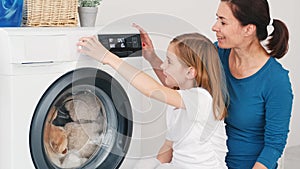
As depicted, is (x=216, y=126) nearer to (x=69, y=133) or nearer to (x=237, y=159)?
(x=237, y=159)

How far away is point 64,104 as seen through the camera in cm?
185

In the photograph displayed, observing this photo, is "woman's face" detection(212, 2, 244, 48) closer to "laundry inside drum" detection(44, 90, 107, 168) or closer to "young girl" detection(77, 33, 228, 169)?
"young girl" detection(77, 33, 228, 169)

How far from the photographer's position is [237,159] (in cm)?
206

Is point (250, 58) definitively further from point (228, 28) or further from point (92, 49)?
point (92, 49)

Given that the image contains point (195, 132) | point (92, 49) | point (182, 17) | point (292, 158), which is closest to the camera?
point (92, 49)

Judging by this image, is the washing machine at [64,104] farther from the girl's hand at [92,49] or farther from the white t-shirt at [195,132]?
the white t-shirt at [195,132]

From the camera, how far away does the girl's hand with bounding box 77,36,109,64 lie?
5.78 feet

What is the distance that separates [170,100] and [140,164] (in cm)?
36

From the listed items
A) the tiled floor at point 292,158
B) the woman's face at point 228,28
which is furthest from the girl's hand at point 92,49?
the tiled floor at point 292,158

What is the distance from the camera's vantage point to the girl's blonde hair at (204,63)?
183cm

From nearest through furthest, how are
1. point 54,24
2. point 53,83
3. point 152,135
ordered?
point 53,83 < point 54,24 < point 152,135

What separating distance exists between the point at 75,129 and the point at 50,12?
427 millimetres

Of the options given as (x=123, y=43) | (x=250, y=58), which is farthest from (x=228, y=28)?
(x=123, y=43)

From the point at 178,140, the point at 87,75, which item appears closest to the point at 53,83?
the point at 87,75
